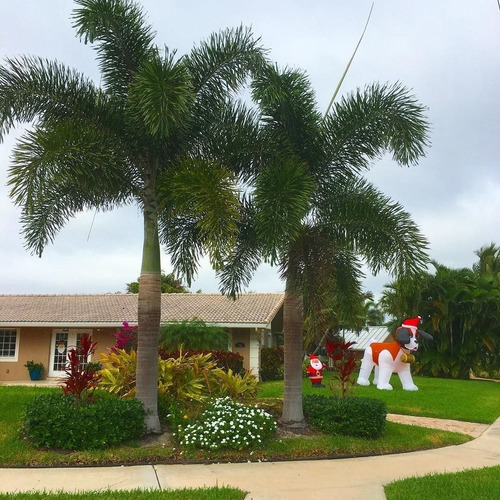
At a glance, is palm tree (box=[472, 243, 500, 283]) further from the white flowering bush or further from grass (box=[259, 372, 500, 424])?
the white flowering bush

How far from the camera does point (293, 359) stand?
973 centimetres

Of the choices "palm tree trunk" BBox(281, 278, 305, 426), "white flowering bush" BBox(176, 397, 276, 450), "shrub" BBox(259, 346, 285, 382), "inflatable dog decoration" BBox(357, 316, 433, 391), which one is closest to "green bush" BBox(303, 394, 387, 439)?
"palm tree trunk" BBox(281, 278, 305, 426)

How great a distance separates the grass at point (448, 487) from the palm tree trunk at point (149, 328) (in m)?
4.07

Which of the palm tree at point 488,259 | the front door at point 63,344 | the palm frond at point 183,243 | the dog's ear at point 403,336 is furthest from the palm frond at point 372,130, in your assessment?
the palm tree at point 488,259

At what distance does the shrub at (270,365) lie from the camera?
22.9 metres

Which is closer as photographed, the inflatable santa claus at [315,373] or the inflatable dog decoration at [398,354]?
the inflatable dog decoration at [398,354]

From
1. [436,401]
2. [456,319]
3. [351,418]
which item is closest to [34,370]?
[436,401]

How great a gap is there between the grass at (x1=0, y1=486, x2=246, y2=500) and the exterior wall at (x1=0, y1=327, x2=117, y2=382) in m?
17.5

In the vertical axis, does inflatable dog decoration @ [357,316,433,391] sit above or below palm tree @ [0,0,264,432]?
below

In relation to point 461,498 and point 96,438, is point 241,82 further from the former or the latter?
point 461,498

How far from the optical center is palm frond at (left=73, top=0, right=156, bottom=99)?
339 inches

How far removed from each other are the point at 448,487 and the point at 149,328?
4.99 metres

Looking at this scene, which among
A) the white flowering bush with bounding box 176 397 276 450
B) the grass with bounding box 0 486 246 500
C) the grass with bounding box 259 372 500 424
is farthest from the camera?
the grass with bounding box 259 372 500 424

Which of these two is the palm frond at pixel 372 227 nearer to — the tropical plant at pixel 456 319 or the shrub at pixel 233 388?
the shrub at pixel 233 388
